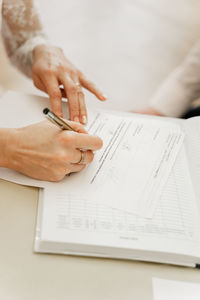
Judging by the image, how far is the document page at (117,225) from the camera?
23.9 inches

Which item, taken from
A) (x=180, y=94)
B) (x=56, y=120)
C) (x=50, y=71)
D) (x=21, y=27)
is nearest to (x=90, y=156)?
(x=56, y=120)

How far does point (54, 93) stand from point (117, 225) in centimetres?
42

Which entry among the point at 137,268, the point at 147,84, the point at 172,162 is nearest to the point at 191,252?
the point at 137,268

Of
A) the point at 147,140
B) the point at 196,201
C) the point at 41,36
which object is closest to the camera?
the point at 196,201

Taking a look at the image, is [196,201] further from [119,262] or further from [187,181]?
[119,262]

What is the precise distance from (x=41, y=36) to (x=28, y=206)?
0.70m

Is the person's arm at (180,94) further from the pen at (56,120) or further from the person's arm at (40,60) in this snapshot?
the pen at (56,120)

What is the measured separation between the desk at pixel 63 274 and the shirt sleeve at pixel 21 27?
663mm

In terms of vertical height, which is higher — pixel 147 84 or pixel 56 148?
pixel 56 148

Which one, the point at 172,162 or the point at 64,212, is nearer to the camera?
the point at 64,212

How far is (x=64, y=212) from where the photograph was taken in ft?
2.09

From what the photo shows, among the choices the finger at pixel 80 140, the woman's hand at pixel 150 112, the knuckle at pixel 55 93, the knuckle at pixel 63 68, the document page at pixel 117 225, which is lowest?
the woman's hand at pixel 150 112

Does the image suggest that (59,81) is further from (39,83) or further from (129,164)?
(129,164)

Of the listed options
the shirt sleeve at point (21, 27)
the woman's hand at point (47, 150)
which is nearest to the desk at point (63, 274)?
the woman's hand at point (47, 150)
